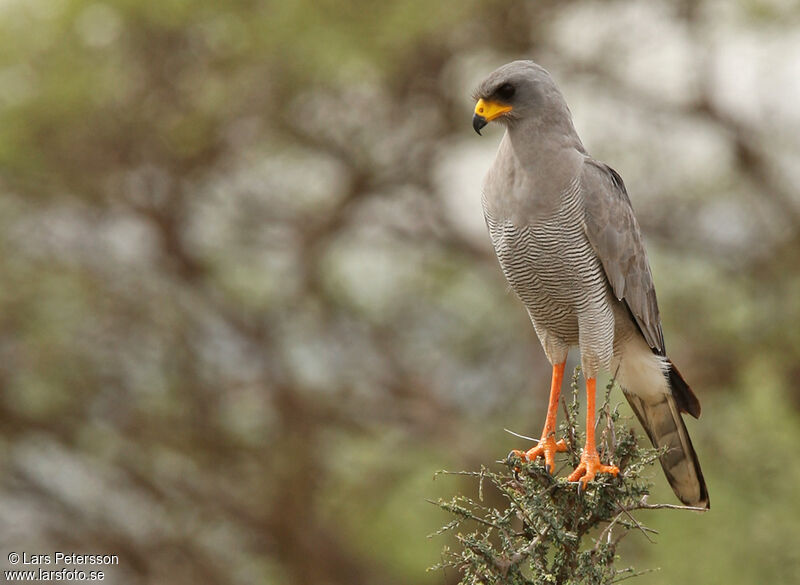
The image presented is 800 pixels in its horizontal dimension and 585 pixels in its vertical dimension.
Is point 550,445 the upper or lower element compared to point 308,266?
lower

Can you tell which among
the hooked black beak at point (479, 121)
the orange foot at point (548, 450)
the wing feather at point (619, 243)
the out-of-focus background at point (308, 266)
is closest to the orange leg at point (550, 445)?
the orange foot at point (548, 450)

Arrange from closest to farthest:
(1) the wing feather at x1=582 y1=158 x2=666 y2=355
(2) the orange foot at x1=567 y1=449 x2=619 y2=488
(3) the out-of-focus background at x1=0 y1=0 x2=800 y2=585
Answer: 1. (2) the orange foot at x1=567 y1=449 x2=619 y2=488
2. (1) the wing feather at x1=582 y1=158 x2=666 y2=355
3. (3) the out-of-focus background at x1=0 y1=0 x2=800 y2=585

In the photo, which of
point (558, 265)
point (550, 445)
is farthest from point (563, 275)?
point (550, 445)

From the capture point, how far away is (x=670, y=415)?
10.7ft

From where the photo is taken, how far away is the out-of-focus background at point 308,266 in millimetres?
9406

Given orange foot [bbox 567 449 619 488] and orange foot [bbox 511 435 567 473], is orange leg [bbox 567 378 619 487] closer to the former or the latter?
orange foot [bbox 567 449 619 488]

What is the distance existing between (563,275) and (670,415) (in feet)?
1.91

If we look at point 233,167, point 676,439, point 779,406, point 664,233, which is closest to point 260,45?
point 233,167

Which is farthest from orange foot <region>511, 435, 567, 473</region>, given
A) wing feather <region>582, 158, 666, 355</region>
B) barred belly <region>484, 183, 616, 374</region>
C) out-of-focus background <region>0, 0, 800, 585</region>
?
out-of-focus background <region>0, 0, 800, 585</region>

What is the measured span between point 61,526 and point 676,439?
29.3ft

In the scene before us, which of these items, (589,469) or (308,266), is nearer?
(589,469)

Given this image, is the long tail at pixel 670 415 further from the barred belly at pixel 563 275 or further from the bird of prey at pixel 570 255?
the barred belly at pixel 563 275

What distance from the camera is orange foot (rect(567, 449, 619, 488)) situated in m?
2.60

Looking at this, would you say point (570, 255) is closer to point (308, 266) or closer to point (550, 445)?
point (550, 445)
